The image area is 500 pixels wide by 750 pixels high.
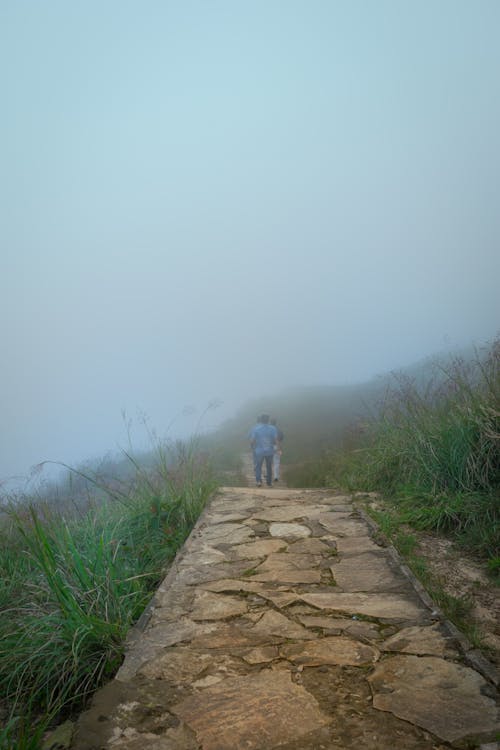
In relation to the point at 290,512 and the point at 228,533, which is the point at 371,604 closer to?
the point at 228,533

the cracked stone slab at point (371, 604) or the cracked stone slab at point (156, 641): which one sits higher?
the cracked stone slab at point (156, 641)

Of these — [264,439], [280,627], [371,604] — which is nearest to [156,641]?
[280,627]

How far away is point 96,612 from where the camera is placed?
3074 millimetres

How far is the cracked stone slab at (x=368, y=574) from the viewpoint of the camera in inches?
134

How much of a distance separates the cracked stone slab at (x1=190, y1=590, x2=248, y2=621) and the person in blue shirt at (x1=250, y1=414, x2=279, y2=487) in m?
6.00

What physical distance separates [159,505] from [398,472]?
299cm

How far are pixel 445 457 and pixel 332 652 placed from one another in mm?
3344

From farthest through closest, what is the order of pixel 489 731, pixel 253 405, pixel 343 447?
pixel 253 405 → pixel 343 447 → pixel 489 731

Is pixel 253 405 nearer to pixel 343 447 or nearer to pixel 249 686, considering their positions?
pixel 343 447

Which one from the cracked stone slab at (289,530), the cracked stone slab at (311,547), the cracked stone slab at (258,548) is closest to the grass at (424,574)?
the cracked stone slab at (311,547)

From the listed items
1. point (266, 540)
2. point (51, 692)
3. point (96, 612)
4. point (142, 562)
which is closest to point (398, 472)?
point (266, 540)

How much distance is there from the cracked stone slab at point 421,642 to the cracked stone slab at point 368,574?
620 mm

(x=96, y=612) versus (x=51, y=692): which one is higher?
(x=96, y=612)

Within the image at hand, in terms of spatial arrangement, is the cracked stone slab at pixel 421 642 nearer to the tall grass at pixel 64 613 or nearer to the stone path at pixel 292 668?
the stone path at pixel 292 668
